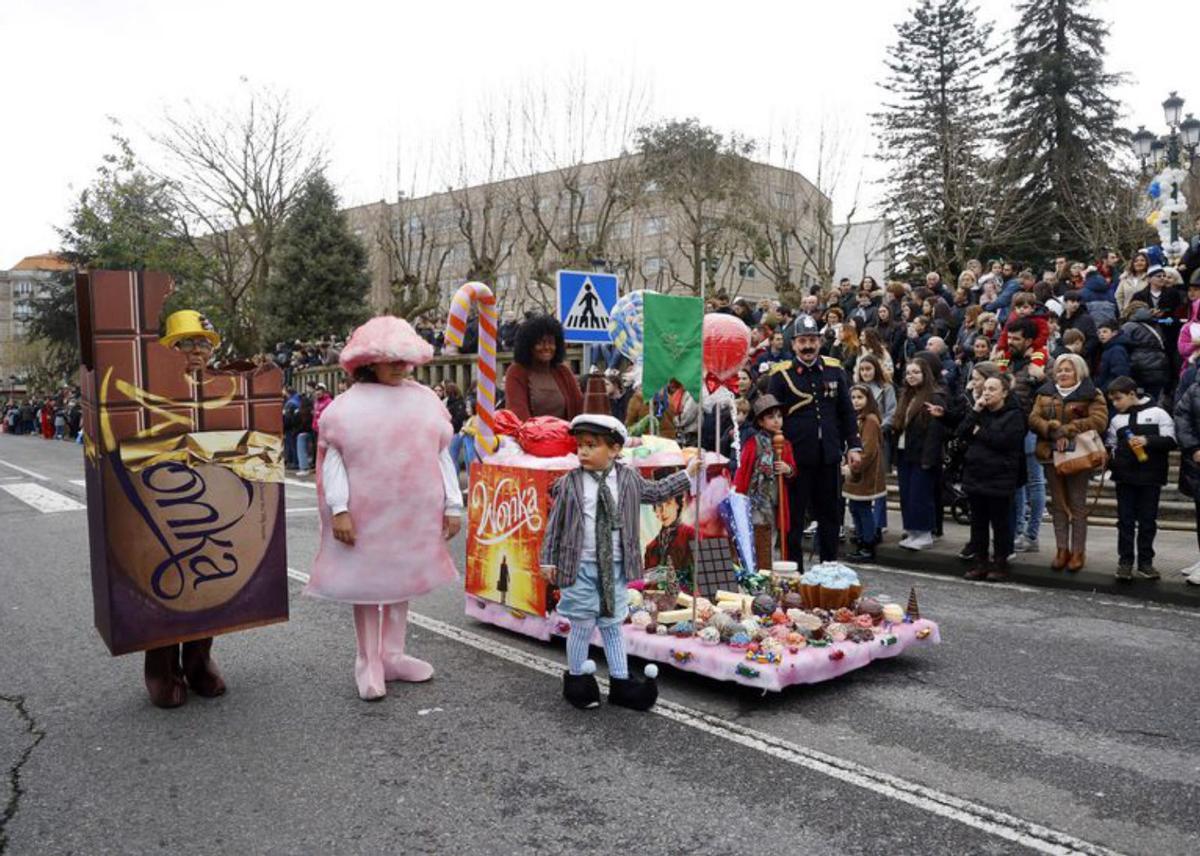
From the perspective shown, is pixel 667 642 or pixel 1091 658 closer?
pixel 667 642

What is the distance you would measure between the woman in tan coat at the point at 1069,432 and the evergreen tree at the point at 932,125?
68.5ft

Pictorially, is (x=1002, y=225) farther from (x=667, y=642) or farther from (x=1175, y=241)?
(x=667, y=642)

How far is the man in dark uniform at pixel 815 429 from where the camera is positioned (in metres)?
8.06

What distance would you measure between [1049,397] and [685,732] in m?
5.53

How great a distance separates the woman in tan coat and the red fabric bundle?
457 centimetres

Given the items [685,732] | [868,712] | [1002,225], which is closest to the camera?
[685,732]

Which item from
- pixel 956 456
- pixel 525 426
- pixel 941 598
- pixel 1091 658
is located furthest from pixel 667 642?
pixel 956 456

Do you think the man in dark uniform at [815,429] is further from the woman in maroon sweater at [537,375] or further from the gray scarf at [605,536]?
the gray scarf at [605,536]

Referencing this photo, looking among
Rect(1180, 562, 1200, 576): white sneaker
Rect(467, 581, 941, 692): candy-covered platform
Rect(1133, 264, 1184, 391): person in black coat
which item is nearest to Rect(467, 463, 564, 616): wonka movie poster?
Rect(467, 581, 941, 692): candy-covered platform

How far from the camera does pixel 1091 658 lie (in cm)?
566

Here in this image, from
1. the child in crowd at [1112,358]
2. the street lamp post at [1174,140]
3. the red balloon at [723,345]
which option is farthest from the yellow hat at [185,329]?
the street lamp post at [1174,140]

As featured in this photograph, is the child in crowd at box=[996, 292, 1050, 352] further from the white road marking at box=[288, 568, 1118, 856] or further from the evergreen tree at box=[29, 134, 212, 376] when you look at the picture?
the evergreen tree at box=[29, 134, 212, 376]

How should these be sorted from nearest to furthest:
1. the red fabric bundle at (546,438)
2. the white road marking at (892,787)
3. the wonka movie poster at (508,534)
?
the white road marking at (892,787)
the wonka movie poster at (508,534)
the red fabric bundle at (546,438)

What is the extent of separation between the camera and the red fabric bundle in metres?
6.00
